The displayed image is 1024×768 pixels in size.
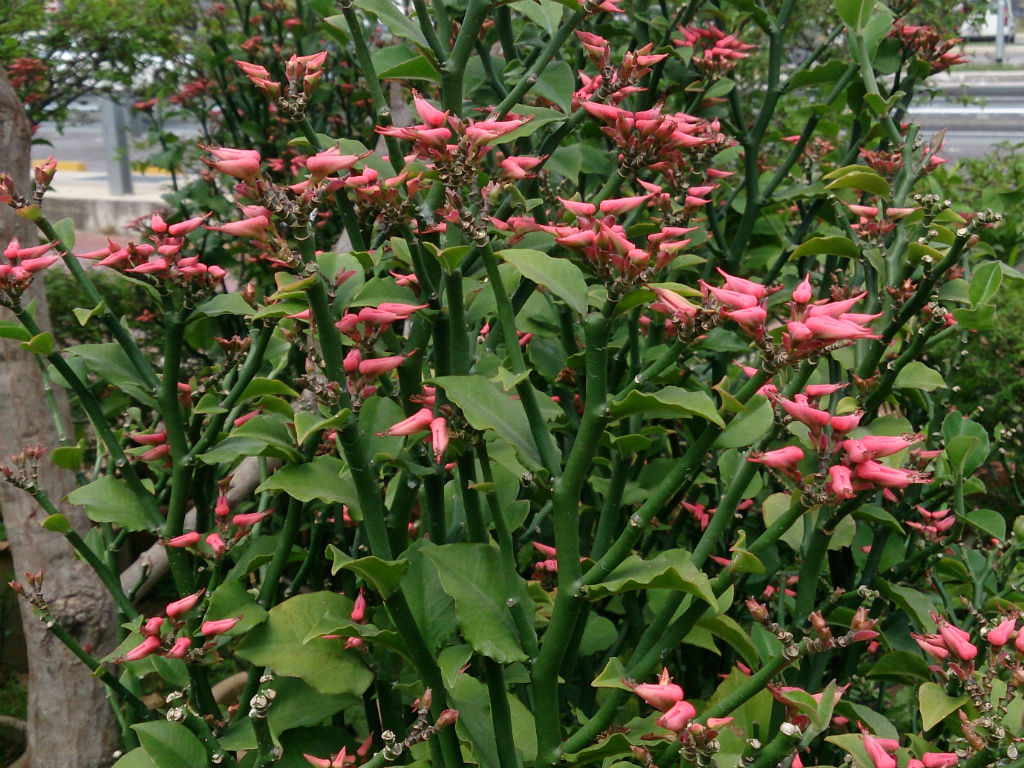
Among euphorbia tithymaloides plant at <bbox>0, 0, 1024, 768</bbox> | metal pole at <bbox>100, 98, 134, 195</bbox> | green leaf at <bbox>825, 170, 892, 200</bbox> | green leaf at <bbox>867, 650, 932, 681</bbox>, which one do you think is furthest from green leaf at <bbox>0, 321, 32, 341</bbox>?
metal pole at <bbox>100, 98, 134, 195</bbox>

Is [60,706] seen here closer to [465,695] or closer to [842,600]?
[465,695]

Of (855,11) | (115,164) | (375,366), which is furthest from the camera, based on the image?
(115,164)

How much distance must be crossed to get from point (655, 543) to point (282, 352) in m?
0.92

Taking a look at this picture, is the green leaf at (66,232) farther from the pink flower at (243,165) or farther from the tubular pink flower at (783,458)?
the tubular pink flower at (783,458)

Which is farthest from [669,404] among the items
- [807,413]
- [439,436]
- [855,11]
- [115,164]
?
[115,164]

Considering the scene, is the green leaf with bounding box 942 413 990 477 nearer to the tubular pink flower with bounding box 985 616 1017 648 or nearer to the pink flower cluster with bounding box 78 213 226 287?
the tubular pink flower with bounding box 985 616 1017 648

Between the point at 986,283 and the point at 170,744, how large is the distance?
145cm

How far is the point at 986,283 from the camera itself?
5.10 feet

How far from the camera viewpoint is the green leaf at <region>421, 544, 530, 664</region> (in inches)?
50.8

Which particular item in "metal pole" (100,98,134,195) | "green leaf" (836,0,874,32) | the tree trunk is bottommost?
"metal pole" (100,98,134,195)

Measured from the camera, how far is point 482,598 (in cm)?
133

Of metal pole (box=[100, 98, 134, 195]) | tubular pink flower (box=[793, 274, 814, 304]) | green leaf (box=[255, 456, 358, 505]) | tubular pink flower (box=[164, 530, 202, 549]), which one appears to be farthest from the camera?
metal pole (box=[100, 98, 134, 195])

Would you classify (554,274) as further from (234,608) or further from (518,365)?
(234,608)

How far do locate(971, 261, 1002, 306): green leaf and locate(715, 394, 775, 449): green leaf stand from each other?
0.48 meters
